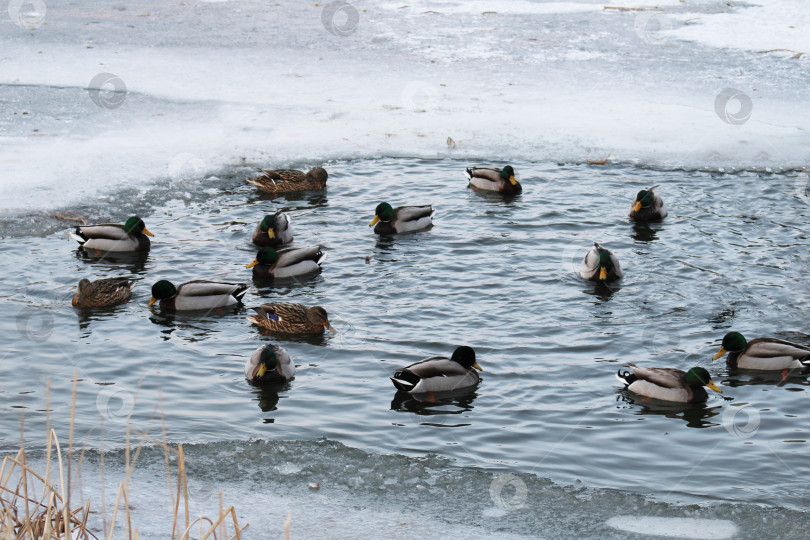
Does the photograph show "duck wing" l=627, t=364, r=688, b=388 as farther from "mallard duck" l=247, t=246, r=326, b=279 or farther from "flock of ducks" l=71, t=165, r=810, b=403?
"mallard duck" l=247, t=246, r=326, b=279

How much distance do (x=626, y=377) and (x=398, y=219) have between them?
160 inches

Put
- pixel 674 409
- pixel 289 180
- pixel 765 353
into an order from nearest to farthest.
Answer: pixel 674 409, pixel 765 353, pixel 289 180

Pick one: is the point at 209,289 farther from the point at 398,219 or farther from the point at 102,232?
the point at 398,219

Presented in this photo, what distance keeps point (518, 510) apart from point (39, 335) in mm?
4813

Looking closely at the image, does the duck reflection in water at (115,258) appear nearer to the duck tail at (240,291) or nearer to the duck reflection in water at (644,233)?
the duck tail at (240,291)

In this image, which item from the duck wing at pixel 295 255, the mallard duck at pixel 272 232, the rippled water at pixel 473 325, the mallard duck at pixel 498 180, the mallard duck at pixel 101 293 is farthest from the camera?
the mallard duck at pixel 498 180

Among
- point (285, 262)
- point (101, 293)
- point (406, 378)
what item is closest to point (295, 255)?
point (285, 262)

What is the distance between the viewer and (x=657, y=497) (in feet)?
19.5

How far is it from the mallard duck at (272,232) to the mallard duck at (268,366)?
9.48 ft

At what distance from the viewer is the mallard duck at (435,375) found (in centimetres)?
733

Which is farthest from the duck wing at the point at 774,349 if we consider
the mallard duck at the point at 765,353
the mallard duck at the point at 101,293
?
the mallard duck at the point at 101,293

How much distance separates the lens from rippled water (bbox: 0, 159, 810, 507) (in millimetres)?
6727

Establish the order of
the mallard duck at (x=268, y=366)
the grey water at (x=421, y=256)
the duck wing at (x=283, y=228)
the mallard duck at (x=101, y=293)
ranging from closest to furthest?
the grey water at (x=421, y=256) < the mallard duck at (x=268, y=366) < the mallard duck at (x=101, y=293) < the duck wing at (x=283, y=228)

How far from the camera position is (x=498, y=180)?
11.9 m
